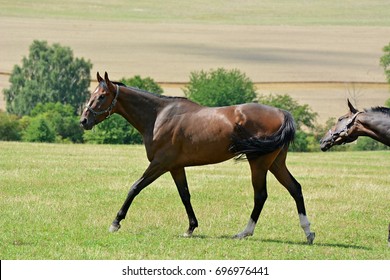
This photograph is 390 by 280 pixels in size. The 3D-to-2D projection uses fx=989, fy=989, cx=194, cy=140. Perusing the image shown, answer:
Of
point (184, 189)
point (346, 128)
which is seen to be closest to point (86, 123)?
point (184, 189)

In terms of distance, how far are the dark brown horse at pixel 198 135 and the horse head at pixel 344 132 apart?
52 cm

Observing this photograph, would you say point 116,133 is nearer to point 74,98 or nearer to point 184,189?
point 74,98

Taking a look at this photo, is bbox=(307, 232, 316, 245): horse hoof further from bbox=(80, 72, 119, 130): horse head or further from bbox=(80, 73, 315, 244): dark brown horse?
bbox=(80, 72, 119, 130): horse head

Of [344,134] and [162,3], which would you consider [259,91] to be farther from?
[344,134]

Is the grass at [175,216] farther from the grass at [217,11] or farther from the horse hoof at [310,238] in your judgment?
the grass at [217,11]

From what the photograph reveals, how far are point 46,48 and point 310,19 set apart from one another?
120 feet

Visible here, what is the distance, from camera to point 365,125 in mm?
13359

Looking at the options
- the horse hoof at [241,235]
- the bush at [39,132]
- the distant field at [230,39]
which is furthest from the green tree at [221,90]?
the horse hoof at [241,235]

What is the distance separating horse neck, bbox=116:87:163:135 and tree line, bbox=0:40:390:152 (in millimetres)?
23536

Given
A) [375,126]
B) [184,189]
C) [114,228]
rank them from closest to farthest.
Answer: [375,126]
[114,228]
[184,189]

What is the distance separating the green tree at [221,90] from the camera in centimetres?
7675

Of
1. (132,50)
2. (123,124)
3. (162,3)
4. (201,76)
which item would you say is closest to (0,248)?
(123,124)

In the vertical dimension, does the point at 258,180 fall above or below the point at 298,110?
above

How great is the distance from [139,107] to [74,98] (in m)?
78.1
